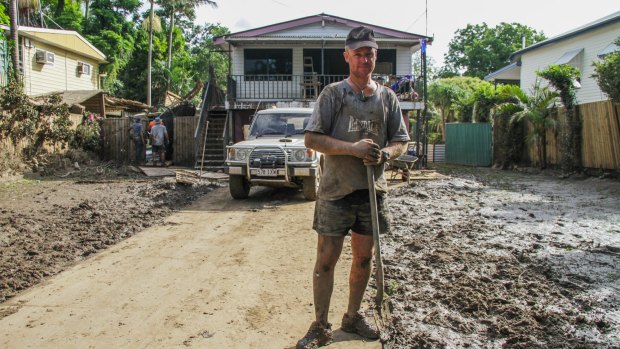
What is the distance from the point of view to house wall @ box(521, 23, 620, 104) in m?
18.6

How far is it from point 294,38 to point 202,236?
13888 mm

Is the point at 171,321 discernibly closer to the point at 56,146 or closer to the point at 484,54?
the point at 56,146

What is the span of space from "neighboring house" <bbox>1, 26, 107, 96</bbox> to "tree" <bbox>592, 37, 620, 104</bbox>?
64.5 ft

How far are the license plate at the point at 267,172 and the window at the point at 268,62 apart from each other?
11893 mm

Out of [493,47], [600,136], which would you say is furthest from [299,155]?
[493,47]

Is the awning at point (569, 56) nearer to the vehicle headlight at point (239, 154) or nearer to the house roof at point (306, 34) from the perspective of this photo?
the house roof at point (306, 34)

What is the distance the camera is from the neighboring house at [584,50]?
18188 mm

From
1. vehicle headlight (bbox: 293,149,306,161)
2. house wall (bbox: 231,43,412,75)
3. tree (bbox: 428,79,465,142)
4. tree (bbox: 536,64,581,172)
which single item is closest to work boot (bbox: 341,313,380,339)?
vehicle headlight (bbox: 293,149,306,161)

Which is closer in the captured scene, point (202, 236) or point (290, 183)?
point (202, 236)

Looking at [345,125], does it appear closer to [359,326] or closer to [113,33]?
[359,326]

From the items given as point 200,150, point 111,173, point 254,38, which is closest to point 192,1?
point 254,38

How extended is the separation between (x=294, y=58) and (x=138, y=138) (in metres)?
7.08

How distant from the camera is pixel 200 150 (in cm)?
1872

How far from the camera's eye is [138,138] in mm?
19297
